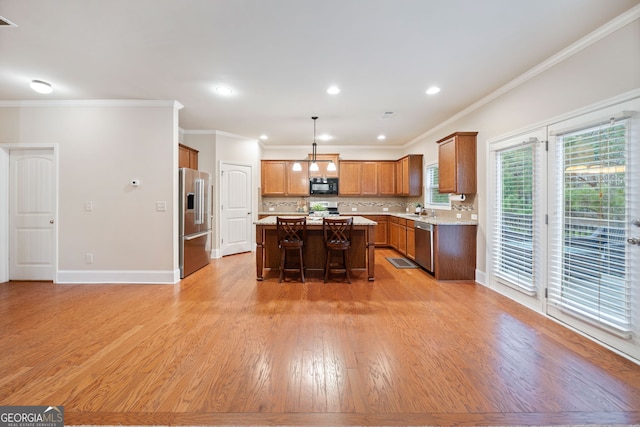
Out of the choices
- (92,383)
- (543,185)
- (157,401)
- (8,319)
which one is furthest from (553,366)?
(8,319)

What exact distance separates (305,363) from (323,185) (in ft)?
17.3

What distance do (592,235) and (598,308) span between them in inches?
25.1

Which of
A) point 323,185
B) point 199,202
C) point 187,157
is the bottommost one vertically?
point 199,202

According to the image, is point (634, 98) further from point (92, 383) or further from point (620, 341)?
point (92, 383)

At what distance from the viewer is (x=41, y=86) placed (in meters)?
3.29

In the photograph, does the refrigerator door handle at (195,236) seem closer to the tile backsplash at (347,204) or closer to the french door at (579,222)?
the tile backsplash at (347,204)

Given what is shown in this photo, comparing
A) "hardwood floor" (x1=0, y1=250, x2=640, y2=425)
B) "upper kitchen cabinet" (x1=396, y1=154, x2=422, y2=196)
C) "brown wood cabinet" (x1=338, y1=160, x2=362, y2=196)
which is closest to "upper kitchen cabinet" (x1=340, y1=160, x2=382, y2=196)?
"brown wood cabinet" (x1=338, y1=160, x2=362, y2=196)

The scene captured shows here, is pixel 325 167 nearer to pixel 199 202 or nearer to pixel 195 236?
pixel 199 202

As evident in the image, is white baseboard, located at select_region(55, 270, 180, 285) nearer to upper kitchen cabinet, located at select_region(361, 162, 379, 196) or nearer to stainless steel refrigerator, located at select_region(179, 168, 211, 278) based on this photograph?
stainless steel refrigerator, located at select_region(179, 168, 211, 278)

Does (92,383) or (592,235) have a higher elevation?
(592,235)

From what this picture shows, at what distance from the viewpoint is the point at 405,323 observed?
8.64ft

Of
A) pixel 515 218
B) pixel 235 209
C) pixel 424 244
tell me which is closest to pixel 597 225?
pixel 515 218

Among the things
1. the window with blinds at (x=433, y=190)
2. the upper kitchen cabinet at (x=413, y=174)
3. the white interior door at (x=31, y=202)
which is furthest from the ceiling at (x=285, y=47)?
the upper kitchen cabinet at (x=413, y=174)

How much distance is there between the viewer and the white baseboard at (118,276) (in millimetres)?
3900
